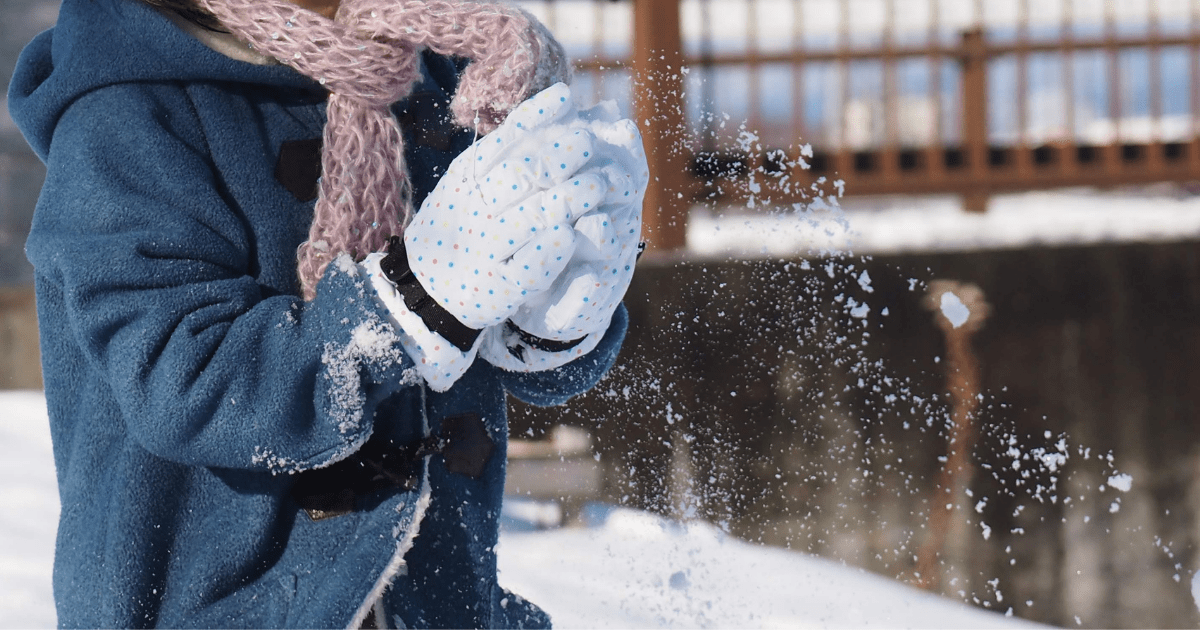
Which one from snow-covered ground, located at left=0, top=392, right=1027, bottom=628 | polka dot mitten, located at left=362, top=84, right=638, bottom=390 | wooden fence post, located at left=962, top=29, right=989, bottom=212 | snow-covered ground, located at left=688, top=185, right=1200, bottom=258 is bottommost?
snow-covered ground, located at left=0, top=392, right=1027, bottom=628

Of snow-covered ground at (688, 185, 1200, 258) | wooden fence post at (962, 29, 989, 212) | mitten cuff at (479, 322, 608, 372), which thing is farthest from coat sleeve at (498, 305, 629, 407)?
wooden fence post at (962, 29, 989, 212)

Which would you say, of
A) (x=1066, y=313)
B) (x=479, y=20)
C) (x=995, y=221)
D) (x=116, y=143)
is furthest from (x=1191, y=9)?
(x=116, y=143)

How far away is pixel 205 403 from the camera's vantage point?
0.91 meters

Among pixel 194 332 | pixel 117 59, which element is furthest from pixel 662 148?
pixel 194 332

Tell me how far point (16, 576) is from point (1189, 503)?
4.28m

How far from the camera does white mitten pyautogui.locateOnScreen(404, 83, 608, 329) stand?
0.92 metres

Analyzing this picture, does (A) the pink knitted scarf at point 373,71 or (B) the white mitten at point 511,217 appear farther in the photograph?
(A) the pink knitted scarf at point 373,71

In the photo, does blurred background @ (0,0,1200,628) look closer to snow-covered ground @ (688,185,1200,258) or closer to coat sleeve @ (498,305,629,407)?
snow-covered ground @ (688,185,1200,258)

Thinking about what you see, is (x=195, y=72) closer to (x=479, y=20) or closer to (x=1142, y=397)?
(x=479, y=20)

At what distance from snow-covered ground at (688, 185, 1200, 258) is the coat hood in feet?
7.47

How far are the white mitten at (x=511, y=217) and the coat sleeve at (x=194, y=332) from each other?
0.08 metres

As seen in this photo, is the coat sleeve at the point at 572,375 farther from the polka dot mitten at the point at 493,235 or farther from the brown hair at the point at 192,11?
the brown hair at the point at 192,11

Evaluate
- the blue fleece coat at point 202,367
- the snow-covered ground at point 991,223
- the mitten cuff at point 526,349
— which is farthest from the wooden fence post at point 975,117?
the blue fleece coat at point 202,367

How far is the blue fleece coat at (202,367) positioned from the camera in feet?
3.04
